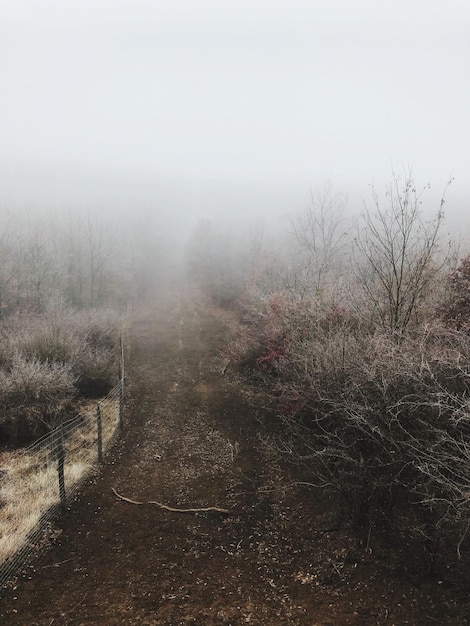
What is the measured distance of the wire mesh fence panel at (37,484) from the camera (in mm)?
7594

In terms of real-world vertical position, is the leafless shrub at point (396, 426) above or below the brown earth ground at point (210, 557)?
above

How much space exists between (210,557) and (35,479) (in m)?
5.16

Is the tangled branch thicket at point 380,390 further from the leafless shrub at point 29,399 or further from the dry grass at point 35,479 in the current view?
the leafless shrub at point 29,399

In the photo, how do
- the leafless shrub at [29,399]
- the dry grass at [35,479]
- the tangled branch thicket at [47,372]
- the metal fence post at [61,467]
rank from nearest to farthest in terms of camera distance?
the dry grass at [35,479] → the metal fence post at [61,467] → the leafless shrub at [29,399] → the tangled branch thicket at [47,372]

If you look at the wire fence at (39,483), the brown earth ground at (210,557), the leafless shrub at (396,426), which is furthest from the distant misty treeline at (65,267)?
the leafless shrub at (396,426)

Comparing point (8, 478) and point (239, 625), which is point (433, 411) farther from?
point (8, 478)

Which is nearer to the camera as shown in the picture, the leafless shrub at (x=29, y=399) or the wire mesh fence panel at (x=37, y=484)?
the wire mesh fence panel at (x=37, y=484)

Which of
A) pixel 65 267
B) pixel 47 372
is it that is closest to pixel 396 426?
pixel 47 372

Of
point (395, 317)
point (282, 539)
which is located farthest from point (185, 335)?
point (282, 539)

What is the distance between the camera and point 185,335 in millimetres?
25156

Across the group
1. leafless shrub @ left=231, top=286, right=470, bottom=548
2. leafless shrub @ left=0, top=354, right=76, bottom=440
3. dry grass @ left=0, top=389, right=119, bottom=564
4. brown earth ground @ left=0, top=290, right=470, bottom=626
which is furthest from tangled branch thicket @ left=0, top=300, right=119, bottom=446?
leafless shrub @ left=231, top=286, right=470, bottom=548

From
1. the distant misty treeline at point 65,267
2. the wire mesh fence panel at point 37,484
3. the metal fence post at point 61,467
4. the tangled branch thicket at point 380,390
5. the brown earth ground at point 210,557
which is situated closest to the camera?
the brown earth ground at point 210,557

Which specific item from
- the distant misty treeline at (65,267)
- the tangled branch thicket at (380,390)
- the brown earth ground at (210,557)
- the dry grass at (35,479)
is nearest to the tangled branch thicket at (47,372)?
the dry grass at (35,479)

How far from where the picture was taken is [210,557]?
7.69 meters
